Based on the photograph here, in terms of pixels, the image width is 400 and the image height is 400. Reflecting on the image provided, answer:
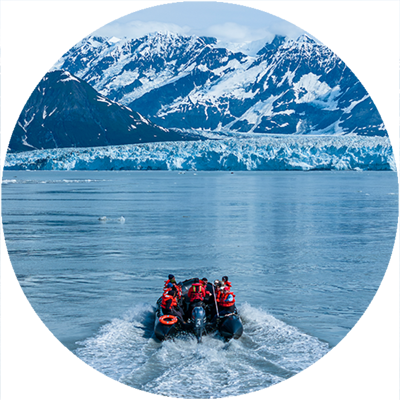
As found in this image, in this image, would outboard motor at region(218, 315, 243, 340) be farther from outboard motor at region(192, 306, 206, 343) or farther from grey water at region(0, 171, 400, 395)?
outboard motor at region(192, 306, 206, 343)

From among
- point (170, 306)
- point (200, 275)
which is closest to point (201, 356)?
point (170, 306)

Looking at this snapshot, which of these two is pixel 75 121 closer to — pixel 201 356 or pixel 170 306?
pixel 170 306

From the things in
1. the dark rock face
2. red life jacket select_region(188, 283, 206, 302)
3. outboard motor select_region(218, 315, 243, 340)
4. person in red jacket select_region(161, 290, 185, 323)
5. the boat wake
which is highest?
the dark rock face

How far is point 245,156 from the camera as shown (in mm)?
70750

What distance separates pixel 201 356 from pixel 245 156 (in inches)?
2471

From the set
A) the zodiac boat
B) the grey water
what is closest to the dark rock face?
the grey water

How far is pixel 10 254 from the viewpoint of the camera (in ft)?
51.6

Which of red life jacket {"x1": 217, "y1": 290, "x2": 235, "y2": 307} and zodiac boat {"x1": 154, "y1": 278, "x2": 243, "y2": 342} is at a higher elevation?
red life jacket {"x1": 217, "y1": 290, "x2": 235, "y2": 307}

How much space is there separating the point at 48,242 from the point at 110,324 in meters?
8.40

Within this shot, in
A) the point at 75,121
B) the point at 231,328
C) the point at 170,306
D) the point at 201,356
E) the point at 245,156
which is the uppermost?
the point at 75,121

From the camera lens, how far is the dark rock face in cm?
16688

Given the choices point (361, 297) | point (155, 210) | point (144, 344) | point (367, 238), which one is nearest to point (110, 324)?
point (144, 344)

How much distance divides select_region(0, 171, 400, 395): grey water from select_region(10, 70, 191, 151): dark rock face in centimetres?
14010

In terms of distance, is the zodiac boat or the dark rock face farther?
the dark rock face
